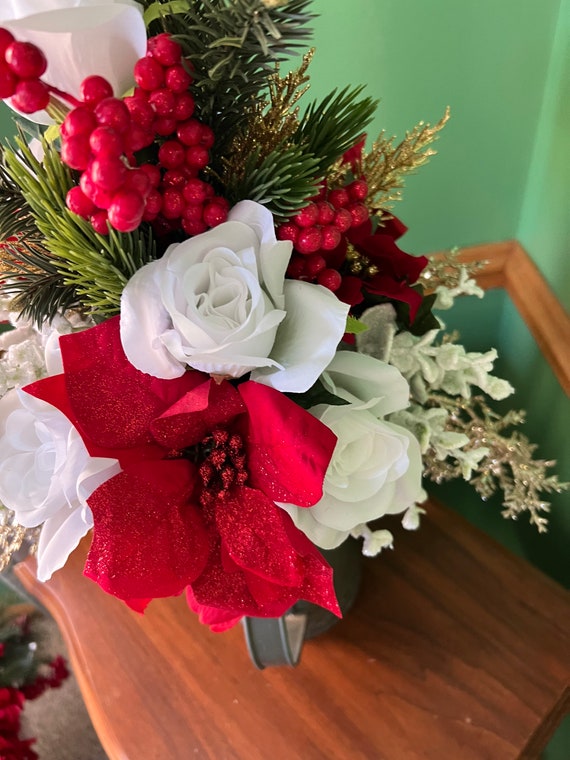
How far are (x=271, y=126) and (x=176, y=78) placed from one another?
0.28ft

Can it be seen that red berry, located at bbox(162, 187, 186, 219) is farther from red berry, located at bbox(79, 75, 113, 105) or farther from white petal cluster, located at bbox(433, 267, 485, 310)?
white petal cluster, located at bbox(433, 267, 485, 310)

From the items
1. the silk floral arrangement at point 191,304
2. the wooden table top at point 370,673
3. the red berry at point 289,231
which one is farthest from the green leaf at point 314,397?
the wooden table top at point 370,673

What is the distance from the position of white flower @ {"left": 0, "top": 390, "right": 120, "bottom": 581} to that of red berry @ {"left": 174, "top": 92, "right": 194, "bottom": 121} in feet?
0.60

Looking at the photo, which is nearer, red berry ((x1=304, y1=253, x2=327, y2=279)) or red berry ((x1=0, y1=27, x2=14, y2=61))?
red berry ((x1=0, y1=27, x2=14, y2=61))

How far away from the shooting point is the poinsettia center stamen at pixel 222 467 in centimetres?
39

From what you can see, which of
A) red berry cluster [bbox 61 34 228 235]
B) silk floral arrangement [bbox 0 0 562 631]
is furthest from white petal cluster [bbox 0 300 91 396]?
red berry cluster [bbox 61 34 228 235]

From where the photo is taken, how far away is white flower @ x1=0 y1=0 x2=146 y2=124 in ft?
0.91

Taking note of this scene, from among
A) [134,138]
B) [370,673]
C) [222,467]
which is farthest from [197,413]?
[370,673]

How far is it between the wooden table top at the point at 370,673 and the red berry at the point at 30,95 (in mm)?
560

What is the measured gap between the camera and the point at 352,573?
649mm

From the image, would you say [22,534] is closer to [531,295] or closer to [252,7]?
[252,7]

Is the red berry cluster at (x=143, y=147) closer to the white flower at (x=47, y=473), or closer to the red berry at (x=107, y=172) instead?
the red berry at (x=107, y=172)

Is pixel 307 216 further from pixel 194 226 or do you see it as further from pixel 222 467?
pixel 222 467

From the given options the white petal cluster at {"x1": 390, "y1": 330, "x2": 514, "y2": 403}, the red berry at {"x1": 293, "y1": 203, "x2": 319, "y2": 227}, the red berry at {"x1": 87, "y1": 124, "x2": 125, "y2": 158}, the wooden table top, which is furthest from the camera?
the wooden table top
